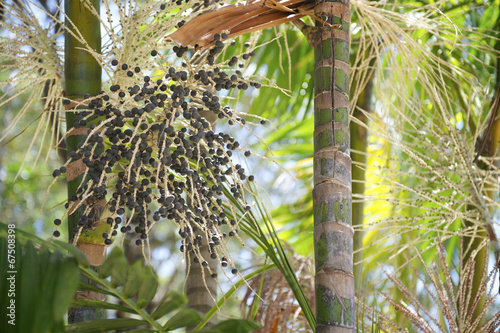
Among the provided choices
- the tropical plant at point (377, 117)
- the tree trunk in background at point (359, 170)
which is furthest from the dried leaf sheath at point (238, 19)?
the tree trunk in background at point (359, 170)

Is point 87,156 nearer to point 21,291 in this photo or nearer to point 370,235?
point 21,291

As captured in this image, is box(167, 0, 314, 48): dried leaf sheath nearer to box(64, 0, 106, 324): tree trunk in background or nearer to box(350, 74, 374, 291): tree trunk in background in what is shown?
box(64, 0, 106, 324): tree trunk in background

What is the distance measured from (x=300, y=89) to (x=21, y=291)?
2050 millimetres

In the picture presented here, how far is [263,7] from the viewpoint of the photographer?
1269 mm

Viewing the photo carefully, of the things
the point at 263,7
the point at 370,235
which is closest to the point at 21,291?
the point at 263,7

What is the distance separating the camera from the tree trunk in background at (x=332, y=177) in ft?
3.52

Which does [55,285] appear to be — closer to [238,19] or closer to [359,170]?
[238,19]

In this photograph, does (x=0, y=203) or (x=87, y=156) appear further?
(x=0, y=203)

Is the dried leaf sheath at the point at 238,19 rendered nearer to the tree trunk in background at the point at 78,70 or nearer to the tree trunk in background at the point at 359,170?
the tree trunk in background at the point at 78,70

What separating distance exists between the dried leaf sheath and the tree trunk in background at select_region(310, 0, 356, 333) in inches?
2.4

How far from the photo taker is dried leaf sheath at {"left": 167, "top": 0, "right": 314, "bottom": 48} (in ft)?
3.89

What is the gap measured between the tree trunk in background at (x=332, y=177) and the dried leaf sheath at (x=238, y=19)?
2.4 inches

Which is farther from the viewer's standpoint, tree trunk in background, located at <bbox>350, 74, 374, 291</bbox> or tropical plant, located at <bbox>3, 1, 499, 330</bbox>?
tree trunk in background, located at <bbox>350, 74, 374, 291</bbox>

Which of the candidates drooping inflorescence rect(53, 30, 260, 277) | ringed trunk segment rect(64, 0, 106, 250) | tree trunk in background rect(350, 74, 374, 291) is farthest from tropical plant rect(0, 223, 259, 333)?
tree trunk in background rect(350, 74, 374, 291)
